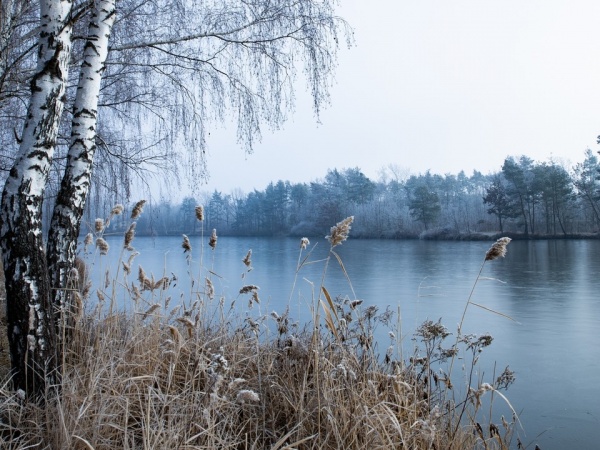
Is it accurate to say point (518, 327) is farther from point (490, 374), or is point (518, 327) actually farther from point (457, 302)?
point (490, 374)

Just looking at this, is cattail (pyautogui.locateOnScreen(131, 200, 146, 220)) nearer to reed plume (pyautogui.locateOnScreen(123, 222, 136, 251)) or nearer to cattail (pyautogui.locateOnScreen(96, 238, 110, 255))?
reed plume (pyautogui.locateOnScreen(123, 222, 136, 251))

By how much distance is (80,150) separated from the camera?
3355 millimetres

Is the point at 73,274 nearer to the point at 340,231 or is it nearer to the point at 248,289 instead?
the point at 248,289

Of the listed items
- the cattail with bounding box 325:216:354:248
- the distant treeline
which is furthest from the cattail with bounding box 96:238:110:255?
the distant treeline

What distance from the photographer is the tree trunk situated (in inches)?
105

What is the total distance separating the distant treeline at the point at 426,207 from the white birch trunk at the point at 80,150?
859 inches

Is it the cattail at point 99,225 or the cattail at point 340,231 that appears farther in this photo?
the cattail at point 99,225

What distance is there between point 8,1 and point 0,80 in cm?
73

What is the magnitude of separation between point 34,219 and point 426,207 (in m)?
45.6

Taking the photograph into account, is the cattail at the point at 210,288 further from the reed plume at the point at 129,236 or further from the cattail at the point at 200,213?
the reed plume at the point at 129,236

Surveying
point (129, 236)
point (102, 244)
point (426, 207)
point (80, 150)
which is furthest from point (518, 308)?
point (426, 207)

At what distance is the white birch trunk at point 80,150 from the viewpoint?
3309 millimetres

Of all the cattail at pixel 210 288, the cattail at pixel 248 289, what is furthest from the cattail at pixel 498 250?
the cattail at pixel 210 288

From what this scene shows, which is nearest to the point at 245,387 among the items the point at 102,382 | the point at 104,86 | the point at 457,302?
the point at 102,382
